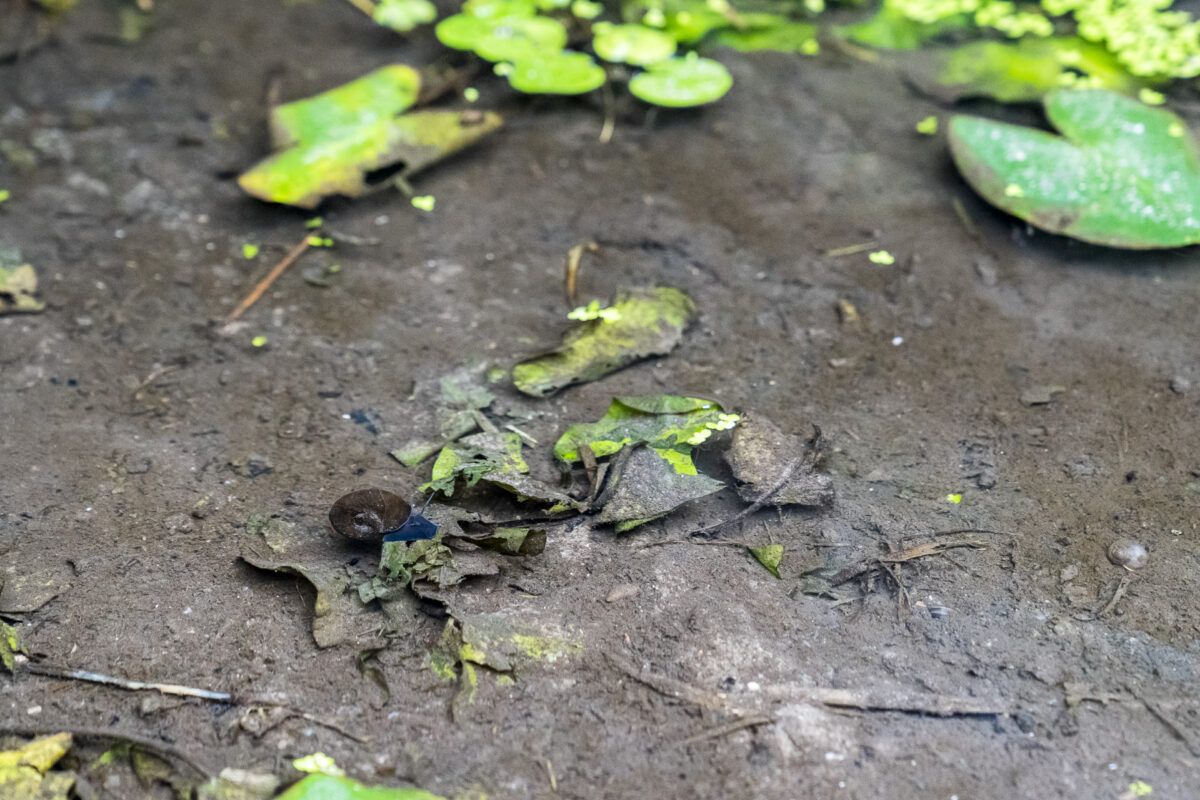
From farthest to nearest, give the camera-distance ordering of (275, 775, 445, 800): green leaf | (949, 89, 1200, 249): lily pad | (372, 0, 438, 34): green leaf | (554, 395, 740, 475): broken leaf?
1. (372, 0, 438, 34): green leaf
2. (949, 89, 1200, 249): lily pad
3. (554, 395, 740, 475): broken leaf
4. (275, 775, 445, 800): green leaf

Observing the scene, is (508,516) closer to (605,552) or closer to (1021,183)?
(605,552)

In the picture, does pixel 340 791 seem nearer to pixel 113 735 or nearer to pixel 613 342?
pixel 113 735

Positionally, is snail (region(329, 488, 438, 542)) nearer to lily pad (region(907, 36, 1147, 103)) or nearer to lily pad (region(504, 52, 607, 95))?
lily pad (region(504, 52, 607, 95))

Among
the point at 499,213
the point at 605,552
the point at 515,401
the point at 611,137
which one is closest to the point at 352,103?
the point at 499,213

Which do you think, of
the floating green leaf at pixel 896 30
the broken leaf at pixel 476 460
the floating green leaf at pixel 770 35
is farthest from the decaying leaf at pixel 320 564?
the floating green leaf at pixel 896 30

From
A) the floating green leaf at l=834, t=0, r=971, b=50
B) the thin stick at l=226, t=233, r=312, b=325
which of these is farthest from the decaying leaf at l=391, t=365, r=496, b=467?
the floating green leaf at l=834, t=0, r=971, b=50
